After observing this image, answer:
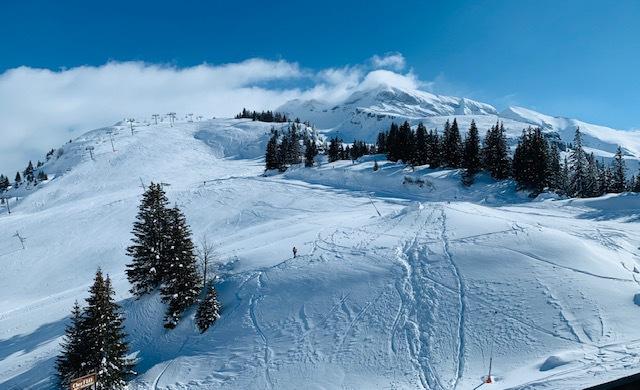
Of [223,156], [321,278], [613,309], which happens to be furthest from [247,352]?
[223,156]

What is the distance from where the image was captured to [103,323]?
26438 mm

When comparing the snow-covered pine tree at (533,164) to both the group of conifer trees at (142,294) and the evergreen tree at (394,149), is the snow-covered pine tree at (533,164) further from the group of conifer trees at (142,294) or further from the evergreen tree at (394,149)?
the group of conifer trees at (142,294)

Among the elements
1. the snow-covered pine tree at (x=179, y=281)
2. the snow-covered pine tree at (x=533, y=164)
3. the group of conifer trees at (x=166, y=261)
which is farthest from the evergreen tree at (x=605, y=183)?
the snow-covered pine tree at (x=179, y=281)

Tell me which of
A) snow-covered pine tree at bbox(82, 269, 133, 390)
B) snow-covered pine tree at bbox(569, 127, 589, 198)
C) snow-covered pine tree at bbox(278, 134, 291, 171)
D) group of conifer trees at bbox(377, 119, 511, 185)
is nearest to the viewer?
snow-covered pine tree at bbox(82, 269, 133, 390)

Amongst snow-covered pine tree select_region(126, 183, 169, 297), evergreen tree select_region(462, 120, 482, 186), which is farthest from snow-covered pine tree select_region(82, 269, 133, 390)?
evergreen tree select_region(462, 120, 482, 186)

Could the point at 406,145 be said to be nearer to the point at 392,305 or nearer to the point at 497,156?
the point at 497,156

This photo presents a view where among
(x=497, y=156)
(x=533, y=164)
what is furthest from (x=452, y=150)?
(x=533, y=164)

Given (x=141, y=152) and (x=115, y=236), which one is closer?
(x=115, y=236)

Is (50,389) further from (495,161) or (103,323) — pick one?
(495,161)

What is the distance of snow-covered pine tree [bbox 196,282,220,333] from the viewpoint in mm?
31734

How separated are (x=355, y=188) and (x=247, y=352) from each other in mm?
55646

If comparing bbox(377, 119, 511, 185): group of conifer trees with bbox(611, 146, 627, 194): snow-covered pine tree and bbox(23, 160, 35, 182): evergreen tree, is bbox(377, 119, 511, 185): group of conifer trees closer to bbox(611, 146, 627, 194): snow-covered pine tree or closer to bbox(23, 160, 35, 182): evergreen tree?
bbox(611, 146, 627, 194): snow-covered pine tree

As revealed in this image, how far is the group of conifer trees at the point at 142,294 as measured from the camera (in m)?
25.9

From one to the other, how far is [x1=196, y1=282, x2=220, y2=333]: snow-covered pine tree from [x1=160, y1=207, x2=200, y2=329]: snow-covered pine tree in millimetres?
1846
